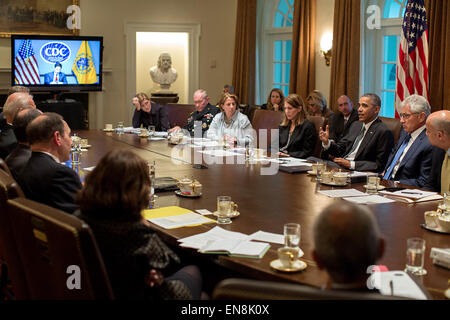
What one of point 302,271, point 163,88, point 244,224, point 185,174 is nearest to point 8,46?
point 163,88

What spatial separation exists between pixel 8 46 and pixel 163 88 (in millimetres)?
2750

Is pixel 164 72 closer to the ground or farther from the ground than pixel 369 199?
farther from the ground

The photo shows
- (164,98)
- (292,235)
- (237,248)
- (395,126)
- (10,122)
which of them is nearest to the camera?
(292,235)

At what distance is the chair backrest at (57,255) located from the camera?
1.75 m

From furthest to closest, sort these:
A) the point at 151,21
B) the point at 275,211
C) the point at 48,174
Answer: the point at 151,21 < the point at 275,211 < the point at 48,174

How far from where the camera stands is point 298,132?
553 centimetres

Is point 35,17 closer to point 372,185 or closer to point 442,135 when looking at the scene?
point 372,185

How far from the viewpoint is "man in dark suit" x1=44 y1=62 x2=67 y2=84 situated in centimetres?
934

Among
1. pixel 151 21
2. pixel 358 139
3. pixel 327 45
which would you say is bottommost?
pixel 358 139

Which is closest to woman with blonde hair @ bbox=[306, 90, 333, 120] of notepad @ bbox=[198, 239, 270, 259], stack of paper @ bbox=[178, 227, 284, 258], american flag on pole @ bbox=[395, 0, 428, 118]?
american flag on pole @ bbox=[395, 0, 428, 118]

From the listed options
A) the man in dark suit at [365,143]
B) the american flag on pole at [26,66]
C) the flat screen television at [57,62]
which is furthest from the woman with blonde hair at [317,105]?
the american flag on pole at [26,66]

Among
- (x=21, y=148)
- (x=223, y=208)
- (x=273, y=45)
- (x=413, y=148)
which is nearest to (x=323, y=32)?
(x=273, y=45)

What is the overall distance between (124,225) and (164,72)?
862 centimetres

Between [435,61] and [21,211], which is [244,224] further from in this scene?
[435,61]
